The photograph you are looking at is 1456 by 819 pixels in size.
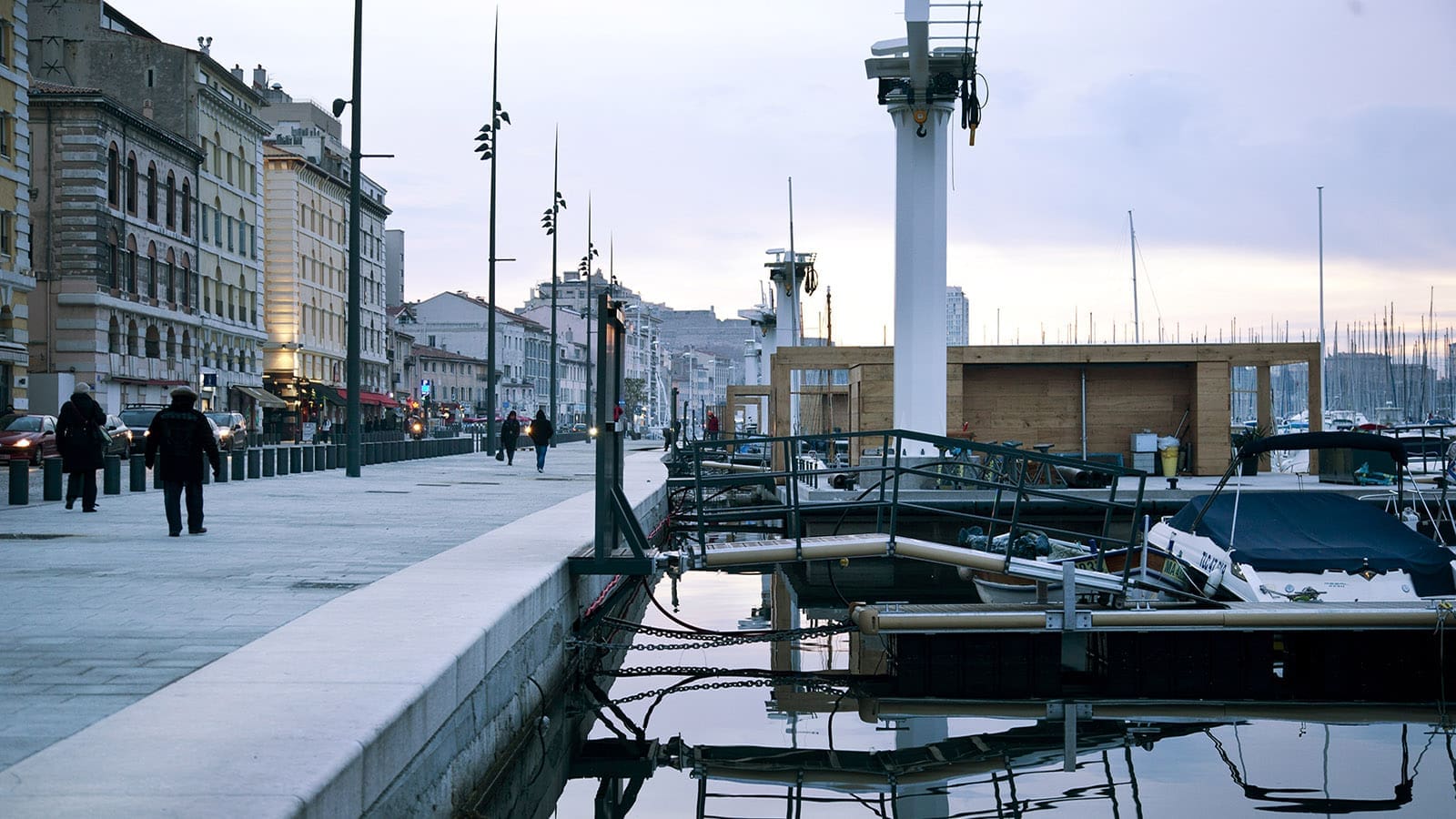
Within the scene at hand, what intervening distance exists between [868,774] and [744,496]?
30.9m

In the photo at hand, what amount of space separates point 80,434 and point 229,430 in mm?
30026

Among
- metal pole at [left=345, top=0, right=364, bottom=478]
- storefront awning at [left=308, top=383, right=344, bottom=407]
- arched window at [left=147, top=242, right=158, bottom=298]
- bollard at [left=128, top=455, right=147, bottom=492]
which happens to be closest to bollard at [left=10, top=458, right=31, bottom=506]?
bollard at [left=128, top=455, right=147, bottom=492]

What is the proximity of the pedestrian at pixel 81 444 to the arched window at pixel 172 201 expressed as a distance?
49408 millimetres

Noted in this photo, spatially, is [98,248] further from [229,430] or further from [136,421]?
[136,421]

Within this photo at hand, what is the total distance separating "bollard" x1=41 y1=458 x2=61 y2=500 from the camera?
22.4 metres

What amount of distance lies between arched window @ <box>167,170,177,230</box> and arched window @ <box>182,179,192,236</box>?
1063 mm

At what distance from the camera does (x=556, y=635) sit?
12227 mm

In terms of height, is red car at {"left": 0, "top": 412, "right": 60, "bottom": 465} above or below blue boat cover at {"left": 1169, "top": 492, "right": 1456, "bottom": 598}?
above

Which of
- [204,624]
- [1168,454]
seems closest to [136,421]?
[1168,454]

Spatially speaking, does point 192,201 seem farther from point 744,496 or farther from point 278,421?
point 744,496

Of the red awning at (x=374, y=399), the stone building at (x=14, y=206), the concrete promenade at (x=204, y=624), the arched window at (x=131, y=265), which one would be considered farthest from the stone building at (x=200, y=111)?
the concrete promenade at (x=204, y=624)

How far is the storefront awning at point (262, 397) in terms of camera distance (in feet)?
250

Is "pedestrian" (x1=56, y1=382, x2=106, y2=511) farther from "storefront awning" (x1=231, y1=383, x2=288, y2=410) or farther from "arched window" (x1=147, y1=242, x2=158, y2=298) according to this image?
"storefront awning" (x1=231, y1=383, x2=288, y2=410)

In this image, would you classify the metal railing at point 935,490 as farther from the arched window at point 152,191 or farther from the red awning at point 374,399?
the red awning at point 374,399
